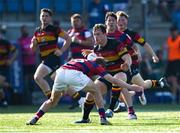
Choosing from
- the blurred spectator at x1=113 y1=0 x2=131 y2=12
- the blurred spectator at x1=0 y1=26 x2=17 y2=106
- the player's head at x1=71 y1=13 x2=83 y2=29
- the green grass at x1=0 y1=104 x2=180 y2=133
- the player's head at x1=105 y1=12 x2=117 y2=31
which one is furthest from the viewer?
the blurred spectator at x1=113 y1=0 x2=131 y2=12

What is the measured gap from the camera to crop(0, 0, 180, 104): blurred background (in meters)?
25.7

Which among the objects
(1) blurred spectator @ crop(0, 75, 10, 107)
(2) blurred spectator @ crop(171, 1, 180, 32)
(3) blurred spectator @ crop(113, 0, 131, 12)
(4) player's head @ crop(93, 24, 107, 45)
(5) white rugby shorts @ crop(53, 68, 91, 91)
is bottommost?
(1) blurred spectator @ crop(0, 75, 10, 107)

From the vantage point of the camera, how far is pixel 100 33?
15.4 m

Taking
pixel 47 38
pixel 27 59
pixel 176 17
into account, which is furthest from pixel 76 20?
pixel 176 17

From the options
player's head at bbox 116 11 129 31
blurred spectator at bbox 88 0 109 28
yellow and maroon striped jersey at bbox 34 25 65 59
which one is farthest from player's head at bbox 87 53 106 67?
blurred spectator at bbox 88 0 109 28

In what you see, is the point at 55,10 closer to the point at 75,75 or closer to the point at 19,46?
the point at 19,46

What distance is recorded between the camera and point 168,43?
27.1 m

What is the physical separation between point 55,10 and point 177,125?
14.3 meters

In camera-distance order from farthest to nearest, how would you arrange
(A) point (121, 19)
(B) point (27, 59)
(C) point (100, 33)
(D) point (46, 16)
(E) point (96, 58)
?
(B) point (27, 59) → (D) point (46, 16) → (A) point (121, 19) → (C) point (100, 33) → (E) point (96, 58)

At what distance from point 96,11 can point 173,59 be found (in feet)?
9.41

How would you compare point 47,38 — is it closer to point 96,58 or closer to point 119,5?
point 96,58

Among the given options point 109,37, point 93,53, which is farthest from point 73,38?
point 93,53

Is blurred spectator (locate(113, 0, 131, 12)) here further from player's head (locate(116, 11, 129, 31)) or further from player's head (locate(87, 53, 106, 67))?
player's head (locate(87, 53, 106, 67))

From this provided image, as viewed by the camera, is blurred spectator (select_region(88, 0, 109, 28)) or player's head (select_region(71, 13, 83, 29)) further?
blurred spectator (select_region(88, 0, 109, 28))
